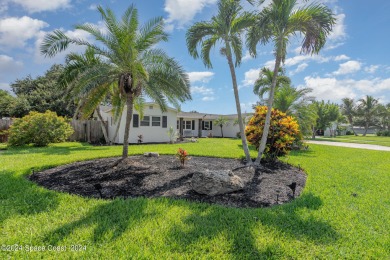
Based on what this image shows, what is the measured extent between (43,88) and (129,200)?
1197 inches

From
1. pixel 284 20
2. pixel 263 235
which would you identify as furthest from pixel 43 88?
pixel 263 235

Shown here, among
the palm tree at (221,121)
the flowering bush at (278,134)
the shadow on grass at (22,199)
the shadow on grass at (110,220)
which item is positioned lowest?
the shadow on grass at (110,220)

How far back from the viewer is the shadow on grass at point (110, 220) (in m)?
3.20

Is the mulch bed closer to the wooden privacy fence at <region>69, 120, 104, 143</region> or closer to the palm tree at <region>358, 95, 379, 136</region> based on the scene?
the wooden privacy fence at <region>69, 120, 104, 143</region>

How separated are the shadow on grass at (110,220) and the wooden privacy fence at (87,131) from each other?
1630 centimetres

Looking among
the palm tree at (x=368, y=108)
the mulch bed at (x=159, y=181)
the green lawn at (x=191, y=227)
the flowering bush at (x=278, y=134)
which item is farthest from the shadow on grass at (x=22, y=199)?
the palm tree at (x=368, y=108)

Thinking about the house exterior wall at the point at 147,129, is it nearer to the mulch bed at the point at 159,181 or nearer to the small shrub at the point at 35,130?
the small shrub at the point at 35,130

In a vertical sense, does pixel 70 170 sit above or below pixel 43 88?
below

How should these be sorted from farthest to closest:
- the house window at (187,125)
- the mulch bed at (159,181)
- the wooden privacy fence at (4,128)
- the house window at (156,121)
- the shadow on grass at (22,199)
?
the house window at (187,125) → the house window at (156,121) → the wooden privacy fence at (4,128) → the mulch bed at (159,181) → the shadow on grass at (22,199)

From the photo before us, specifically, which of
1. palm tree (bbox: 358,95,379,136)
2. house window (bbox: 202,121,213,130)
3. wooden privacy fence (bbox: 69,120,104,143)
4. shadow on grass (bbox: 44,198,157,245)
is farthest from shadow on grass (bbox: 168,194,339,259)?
palm tree (bbox: 358,95,379,136)

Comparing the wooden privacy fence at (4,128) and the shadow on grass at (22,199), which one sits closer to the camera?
the shadow on grass at (22,199)

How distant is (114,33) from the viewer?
782 centimetres

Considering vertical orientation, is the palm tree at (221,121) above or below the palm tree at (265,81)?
below

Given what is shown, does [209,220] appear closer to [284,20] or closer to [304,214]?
[304,214]
